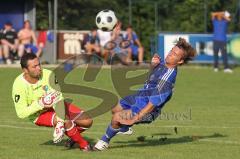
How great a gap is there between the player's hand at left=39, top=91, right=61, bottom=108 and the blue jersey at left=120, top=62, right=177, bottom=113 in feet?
3.74

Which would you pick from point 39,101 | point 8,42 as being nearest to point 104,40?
point 8,42

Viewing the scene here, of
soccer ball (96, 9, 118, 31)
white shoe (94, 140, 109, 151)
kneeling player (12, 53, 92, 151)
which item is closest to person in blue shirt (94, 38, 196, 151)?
white shoe (94, 140, 109, 151)

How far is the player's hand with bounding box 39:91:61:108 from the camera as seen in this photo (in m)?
10.9

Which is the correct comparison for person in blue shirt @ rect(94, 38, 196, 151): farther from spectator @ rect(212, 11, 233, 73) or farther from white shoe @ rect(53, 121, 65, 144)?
spectator @ rect(212, 11, 233, 73)

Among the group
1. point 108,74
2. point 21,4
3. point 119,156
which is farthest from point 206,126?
point 21,4

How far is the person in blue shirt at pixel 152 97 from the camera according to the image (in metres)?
11.1

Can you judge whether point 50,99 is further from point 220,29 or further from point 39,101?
point 220,29

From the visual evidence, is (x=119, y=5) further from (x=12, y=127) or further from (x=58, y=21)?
(x=12, y=127)

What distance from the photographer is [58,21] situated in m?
35.0

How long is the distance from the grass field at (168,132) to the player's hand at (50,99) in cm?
68

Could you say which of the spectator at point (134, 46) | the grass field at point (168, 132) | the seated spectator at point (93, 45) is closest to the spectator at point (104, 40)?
the seated spectator at point (93, 45)

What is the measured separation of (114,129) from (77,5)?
25554 millimetres

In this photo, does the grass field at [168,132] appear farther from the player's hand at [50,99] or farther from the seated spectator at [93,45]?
the seated spectator at [93,45]

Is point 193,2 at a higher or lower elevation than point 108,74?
higher
